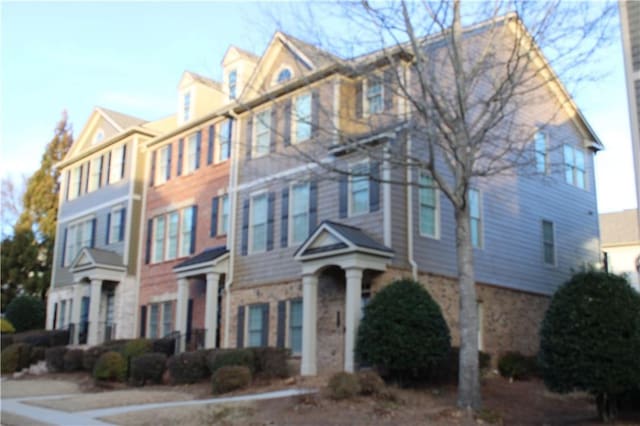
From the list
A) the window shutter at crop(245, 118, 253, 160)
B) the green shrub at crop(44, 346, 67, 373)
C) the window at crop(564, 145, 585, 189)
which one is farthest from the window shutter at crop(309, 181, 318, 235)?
the green shrub at crop(44, 346, 67, 373)

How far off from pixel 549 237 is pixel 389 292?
940 centimetres

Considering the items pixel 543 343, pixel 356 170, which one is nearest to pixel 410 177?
pixel 356 170

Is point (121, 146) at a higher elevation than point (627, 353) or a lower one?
higher

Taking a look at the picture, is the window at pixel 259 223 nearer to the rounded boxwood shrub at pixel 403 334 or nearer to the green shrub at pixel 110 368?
the green shrub at pixel 110 368

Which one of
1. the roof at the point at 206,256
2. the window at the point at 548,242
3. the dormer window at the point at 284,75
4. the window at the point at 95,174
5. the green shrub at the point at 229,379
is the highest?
the dormer window at the point at 284,75

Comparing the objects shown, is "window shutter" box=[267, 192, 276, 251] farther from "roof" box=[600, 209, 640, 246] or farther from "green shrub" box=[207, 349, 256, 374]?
"roof" box=[600, 209, 640, 246]

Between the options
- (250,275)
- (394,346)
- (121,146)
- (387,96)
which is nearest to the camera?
(394,346)

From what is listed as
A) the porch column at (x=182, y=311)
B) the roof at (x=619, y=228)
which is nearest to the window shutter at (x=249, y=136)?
the porch column at (x=182, y=311)

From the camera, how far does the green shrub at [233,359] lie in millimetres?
17469

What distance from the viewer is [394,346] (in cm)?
1512

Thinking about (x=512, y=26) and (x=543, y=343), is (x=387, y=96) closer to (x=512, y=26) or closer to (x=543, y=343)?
(x=512, y=26)

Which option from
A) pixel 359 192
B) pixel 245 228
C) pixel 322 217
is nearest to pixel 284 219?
pixel 322 217

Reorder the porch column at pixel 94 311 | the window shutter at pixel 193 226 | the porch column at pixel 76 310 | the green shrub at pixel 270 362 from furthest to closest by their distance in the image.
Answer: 1. the porch column at pixel 76 310
2. the porch column at pixel 94 311
3. the window shutter at pixel 193 226
4. the green shrub at pixel 270 362

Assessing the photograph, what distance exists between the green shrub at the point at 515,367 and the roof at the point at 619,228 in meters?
24.3
